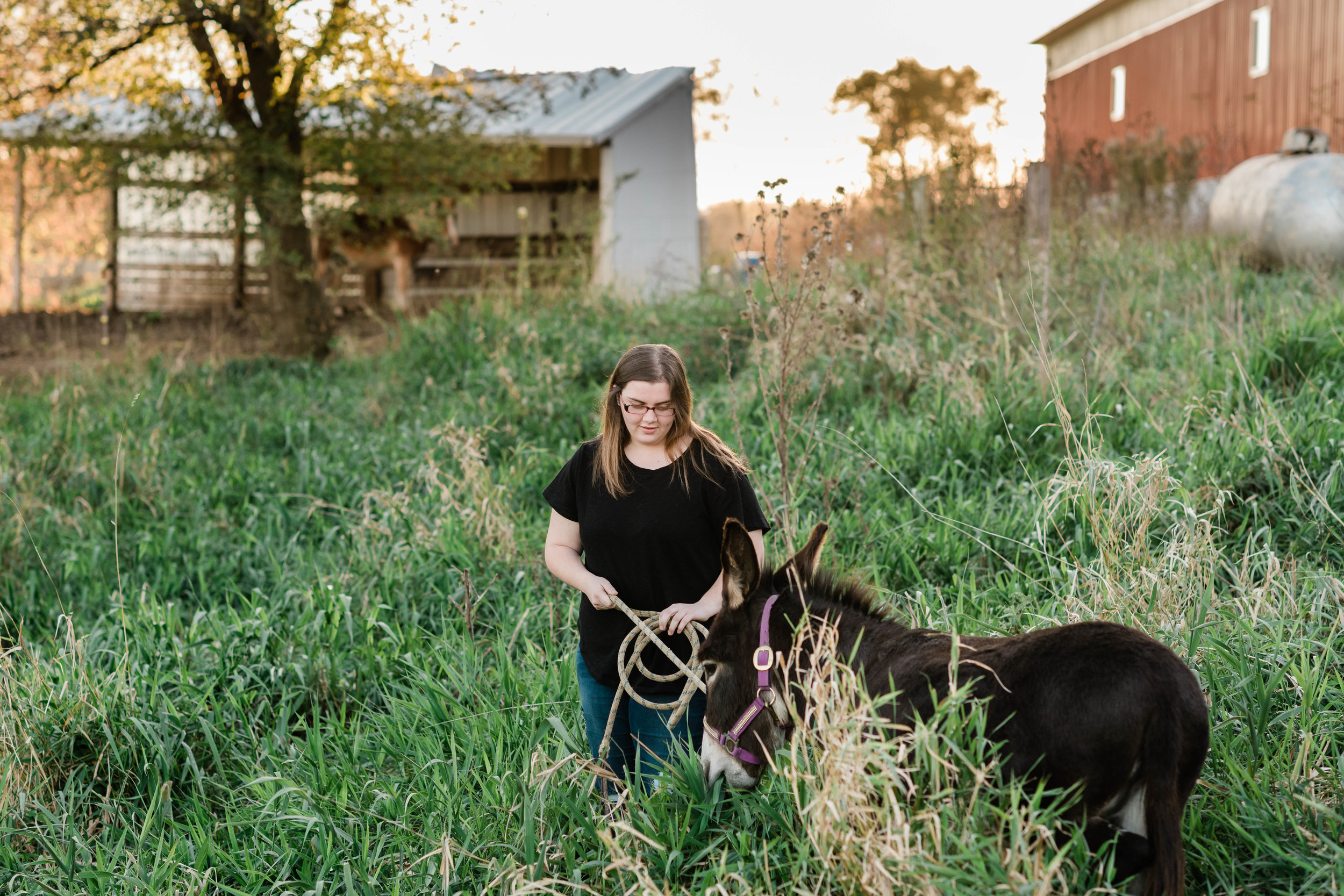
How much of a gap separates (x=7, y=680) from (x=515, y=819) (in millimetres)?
2270

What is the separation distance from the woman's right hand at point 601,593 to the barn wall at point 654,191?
1290cm

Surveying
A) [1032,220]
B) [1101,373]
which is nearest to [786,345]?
[1101,373]

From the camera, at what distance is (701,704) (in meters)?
3.29

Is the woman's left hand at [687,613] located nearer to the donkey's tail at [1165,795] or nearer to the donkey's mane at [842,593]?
the donkey's mane at [842,593]

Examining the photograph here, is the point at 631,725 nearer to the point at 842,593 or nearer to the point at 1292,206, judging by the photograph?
the point at 842,593

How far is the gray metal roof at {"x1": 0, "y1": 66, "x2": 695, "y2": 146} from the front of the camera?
38.6ft

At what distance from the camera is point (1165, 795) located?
1.95 m

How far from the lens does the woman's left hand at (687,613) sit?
9.70 feet

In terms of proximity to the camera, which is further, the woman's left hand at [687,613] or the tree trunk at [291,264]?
the tree trunk at [291,264]

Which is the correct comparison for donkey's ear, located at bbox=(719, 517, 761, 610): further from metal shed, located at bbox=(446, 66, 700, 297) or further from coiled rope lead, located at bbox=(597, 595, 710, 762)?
metal shed, located at bbox=(446, 66, 700, 297)

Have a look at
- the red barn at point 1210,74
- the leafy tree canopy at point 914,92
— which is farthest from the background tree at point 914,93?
the red barn at point 1210,74

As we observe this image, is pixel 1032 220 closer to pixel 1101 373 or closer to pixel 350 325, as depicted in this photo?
pixel 1101 373

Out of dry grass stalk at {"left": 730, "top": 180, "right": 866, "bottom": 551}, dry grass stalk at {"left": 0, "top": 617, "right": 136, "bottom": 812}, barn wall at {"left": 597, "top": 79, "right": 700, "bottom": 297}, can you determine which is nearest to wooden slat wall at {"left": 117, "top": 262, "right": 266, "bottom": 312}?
barn wall at {"left": 597, "top": 79, "right": 700, "bottom": 297}

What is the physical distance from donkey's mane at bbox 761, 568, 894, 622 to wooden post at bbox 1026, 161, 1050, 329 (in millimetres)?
5084
